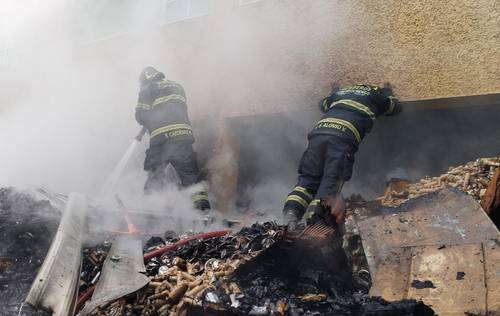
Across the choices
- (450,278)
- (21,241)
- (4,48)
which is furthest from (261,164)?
(4,48)

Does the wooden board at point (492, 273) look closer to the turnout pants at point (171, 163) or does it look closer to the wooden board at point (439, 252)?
the wooden board at point (439, 252)

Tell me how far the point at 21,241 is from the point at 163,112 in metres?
2.89

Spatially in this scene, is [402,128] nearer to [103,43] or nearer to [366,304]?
[366,304]

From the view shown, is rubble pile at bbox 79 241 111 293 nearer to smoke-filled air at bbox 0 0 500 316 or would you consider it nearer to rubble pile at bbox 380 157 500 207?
smoke-filled air at bbox 0 0 500 316

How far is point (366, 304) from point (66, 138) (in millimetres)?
8590

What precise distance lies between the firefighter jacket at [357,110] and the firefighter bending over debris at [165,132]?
191cm

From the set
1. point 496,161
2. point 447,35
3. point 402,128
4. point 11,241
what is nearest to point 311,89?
point 402,128

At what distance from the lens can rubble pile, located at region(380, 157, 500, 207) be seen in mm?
4344

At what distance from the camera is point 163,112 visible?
6246 mm

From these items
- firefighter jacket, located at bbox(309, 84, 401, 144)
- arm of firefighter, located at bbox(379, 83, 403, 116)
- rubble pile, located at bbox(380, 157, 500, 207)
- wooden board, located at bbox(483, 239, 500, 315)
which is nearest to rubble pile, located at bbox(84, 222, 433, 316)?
wooden board, located at bbox(483, 239, 500, 315)

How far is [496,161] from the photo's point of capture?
14.9 feet

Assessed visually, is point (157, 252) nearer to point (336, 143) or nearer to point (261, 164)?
point (336, 143)

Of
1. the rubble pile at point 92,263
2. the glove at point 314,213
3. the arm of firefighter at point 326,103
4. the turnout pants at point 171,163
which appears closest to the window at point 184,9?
the turnout pants at point 171,163

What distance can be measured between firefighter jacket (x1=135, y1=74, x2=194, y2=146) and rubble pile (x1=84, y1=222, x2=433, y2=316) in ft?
7.32
